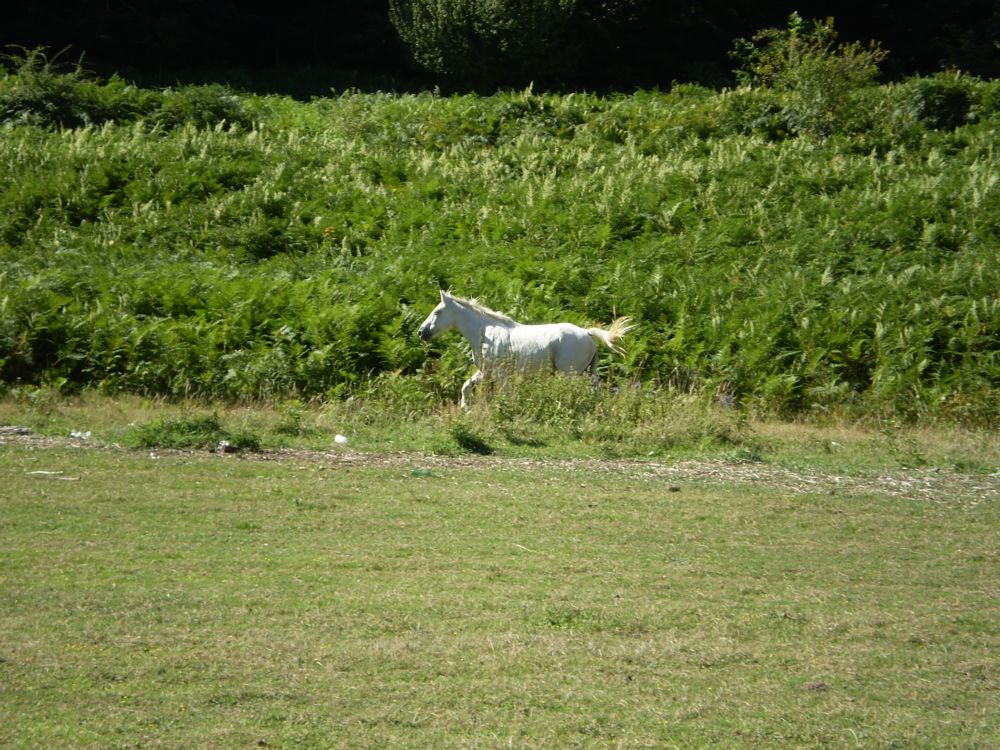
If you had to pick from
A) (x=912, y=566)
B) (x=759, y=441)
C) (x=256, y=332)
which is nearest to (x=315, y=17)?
(x=256, y=332)

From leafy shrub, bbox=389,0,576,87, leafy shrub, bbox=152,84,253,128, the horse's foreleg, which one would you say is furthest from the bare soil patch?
leafy shrub, bbox=389,0,576,87

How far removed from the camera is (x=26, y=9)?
1662 inches

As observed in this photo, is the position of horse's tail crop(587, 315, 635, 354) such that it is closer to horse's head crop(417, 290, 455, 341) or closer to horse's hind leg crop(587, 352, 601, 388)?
horse's hind leg crop(587, 352, 601, 388)

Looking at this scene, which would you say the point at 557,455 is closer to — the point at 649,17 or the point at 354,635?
the point at 354,635

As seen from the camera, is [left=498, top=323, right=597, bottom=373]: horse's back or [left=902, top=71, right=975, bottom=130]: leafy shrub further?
[left=902, top=71, right=975, bottom=130]: leafy shrub

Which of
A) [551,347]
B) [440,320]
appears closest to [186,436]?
[440,320]

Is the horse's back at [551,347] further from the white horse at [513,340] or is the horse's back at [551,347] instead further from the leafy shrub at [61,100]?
the leafy shrub at [61,100]

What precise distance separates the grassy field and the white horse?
4.12 meters

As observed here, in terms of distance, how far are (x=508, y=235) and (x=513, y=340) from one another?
717cm

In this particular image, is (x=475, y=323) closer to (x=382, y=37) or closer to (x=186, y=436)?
(x=186, y=436)

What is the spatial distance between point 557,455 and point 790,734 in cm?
724

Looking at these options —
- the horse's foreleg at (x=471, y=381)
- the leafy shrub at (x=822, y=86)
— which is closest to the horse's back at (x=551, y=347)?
the horse's foreleg at (x=471, y=381)

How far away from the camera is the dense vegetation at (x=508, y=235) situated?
16875 mm

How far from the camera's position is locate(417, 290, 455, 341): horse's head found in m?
→ 16.0
